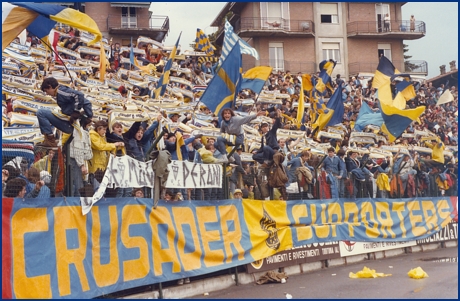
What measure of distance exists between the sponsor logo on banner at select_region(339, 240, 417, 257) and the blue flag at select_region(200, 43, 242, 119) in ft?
16.7

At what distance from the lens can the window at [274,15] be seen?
50344mm

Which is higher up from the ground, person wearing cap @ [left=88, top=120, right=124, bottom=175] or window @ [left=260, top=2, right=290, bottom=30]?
window @ [left=260, top=2, right=290, bottom=30]

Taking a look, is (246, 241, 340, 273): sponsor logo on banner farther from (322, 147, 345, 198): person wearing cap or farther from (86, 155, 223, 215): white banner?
(86, 155, 223, 215): white banner

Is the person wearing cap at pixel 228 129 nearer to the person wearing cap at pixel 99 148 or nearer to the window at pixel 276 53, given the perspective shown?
the person wearing cap at pixel 99 148

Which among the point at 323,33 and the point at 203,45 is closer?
the point at 203,45

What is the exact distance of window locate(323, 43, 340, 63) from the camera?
169ft

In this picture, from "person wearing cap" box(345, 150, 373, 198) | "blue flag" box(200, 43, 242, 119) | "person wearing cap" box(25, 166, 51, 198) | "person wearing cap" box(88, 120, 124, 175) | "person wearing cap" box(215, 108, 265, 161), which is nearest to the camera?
"person wearing cap" box(25, 166, 51, 198)

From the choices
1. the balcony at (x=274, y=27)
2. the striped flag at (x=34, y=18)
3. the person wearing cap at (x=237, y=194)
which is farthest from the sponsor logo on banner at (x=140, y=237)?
the balcony at (x=274, y=27)

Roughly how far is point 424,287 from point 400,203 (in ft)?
25.0

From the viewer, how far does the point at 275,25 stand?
50250 millimetres

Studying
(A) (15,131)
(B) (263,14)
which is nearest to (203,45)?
(B) (263,14)

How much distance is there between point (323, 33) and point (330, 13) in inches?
71.6

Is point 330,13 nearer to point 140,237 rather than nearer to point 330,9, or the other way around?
point 330,9

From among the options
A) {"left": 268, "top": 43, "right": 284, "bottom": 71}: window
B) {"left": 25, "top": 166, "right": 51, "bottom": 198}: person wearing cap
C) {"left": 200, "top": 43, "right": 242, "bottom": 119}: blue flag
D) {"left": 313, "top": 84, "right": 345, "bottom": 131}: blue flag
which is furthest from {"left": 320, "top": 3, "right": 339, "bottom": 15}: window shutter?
{"left": 25, "top": 166, "right": 51, "bottom": 198}: person wearing cap
